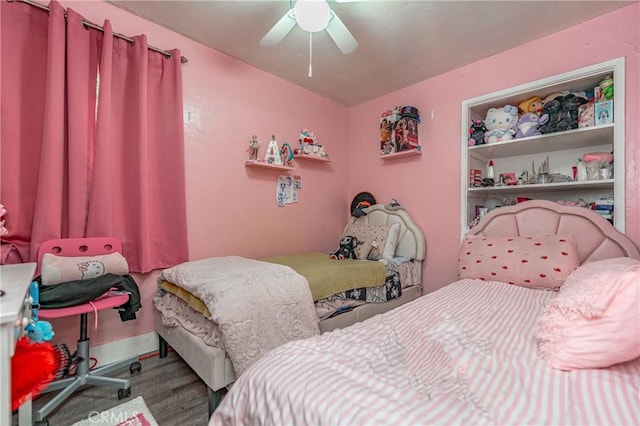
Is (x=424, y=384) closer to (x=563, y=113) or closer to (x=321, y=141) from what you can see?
(x=563, y=113)

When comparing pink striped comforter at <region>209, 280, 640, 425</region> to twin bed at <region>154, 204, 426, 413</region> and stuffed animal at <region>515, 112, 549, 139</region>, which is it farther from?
stuffed animal at <region>515, 112, 549, 139</region>

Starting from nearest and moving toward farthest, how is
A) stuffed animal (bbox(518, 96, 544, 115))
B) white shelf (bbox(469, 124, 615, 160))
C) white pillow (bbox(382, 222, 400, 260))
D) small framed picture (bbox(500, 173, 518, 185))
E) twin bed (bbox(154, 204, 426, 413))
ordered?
twin bed (bbox(154, 204, 426, 413))
white shelf (bbox(469, 124, 615, 160))
stuffed animal (bbox(518, 96, 544, 115))
small framed picture (bbox(500, 173, 518, 185))
white pillow (bbox(382, 222, 400, 260))

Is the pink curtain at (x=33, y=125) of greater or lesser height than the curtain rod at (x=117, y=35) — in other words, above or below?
below

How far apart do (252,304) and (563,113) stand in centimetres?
257

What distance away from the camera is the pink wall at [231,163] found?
2139 mm

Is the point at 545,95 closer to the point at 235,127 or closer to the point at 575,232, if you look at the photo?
the point at 575,232

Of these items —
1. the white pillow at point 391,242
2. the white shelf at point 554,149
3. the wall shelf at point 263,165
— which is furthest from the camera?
the white pillow at point 391,242

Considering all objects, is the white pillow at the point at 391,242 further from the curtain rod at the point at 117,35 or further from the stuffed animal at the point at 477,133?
the curtain rod at the point at 117,35

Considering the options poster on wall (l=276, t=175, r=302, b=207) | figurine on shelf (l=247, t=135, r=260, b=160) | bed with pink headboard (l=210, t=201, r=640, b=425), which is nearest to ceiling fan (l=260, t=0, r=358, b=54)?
figurine on shelf (l=247, t=135, r=260, b=160)

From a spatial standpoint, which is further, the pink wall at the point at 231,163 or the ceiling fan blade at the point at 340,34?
the pink wall at the point at 231,163

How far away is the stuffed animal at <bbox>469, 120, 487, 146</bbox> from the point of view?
8.28ft

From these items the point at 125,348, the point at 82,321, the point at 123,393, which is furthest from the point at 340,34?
the point at 125,348

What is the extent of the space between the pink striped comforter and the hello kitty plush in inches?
71.2

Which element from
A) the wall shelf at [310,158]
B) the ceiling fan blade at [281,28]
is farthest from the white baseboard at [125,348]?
the ceiling fan blade at [281,28]
